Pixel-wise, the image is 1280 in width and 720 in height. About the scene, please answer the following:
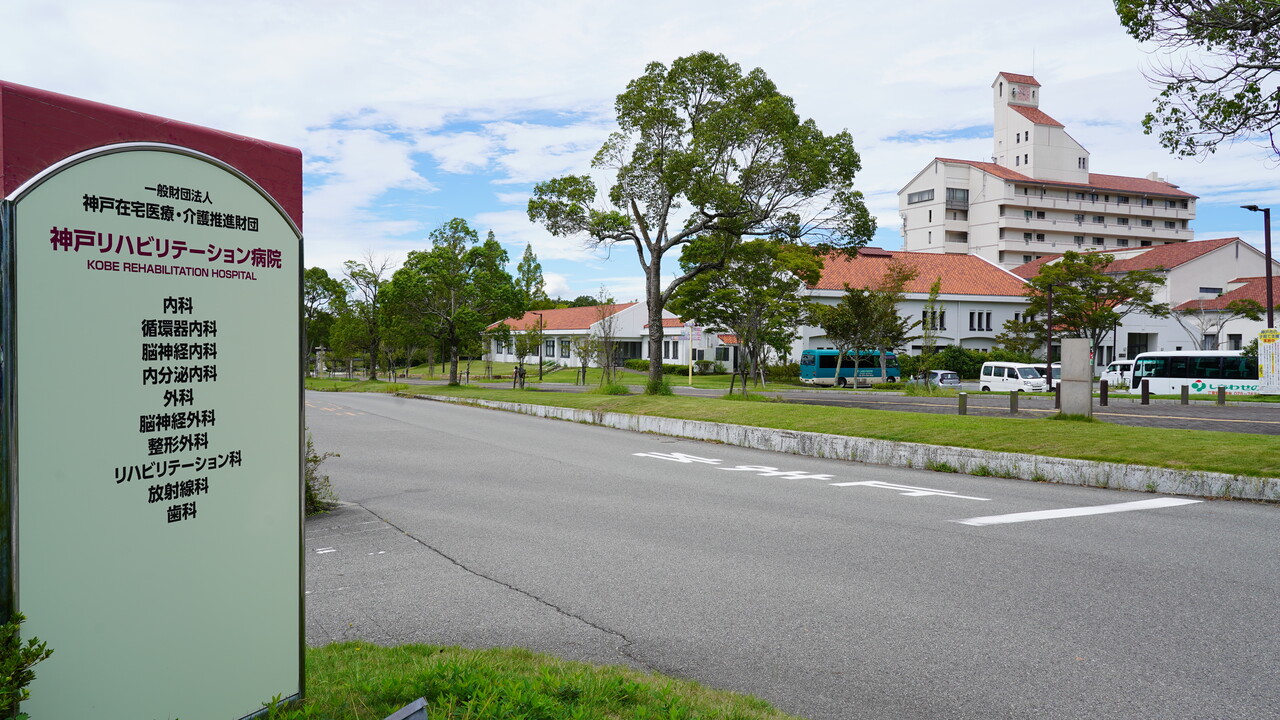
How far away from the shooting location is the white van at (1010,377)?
37250 mm

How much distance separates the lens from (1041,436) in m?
13.2

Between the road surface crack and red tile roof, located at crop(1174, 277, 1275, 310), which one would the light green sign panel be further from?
red tile roof, located at crop(1174, 277, 1275, 310)

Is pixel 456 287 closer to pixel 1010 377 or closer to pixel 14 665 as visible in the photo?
pixel 1010 377

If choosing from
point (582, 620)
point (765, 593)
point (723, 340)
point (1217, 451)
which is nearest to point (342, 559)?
point (582, 620)

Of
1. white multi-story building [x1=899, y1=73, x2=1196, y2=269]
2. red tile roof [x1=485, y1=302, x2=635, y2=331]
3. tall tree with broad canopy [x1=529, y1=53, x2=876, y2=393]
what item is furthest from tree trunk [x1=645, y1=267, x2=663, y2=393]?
white multi-story building [x1=899, y1=73, x2=1196, y2=269]

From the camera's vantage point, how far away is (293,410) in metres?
3.30

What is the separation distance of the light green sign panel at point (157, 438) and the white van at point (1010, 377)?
38.5 meters

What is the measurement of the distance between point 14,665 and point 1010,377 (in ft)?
135

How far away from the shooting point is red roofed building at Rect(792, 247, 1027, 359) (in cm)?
5481

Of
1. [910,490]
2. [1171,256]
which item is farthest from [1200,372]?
[1171,256]

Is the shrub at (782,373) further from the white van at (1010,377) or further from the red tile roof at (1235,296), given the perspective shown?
the red tile roof at (1235,296)

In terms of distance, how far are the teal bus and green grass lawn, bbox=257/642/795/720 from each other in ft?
147

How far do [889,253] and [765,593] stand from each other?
204 ft

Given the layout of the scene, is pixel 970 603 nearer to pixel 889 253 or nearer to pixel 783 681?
pixel 783 681
